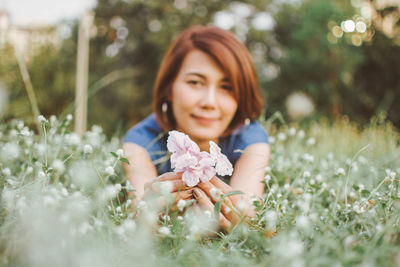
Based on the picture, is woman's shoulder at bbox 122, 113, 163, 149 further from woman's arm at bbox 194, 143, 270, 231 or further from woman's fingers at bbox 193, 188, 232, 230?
woman's fingers at bbox 193, 188, 232, 230

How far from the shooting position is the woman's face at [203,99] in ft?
6.35

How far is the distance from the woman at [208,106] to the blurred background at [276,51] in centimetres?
746

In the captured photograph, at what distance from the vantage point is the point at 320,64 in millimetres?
12109

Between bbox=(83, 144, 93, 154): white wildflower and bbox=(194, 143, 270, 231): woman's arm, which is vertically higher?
bbox=(83, 144, 93, 154): white wildflower

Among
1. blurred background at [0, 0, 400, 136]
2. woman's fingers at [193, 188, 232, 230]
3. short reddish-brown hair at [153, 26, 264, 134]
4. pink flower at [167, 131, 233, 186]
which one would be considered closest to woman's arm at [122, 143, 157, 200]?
short reddish-brown hair at [153, 26, 264, 134]

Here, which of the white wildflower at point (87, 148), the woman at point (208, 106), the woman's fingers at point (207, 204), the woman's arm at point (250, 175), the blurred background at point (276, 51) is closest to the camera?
the white wildflower at point (87, 148)

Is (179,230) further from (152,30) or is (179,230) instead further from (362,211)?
(152,30)

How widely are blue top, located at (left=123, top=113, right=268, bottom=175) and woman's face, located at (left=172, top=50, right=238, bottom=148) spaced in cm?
17

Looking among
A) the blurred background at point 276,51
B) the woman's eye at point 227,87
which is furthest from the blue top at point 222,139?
the blurred background at point 276,51

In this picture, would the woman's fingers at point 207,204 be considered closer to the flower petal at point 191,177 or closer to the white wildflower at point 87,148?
the flower petal at point 191,177

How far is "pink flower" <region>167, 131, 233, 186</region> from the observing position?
1107 mm

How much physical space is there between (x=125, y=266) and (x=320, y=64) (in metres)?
12.5

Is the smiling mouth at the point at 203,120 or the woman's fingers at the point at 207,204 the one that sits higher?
the smiling mouth at the point at 203,120

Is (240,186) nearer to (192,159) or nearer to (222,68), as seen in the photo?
(192,159)
